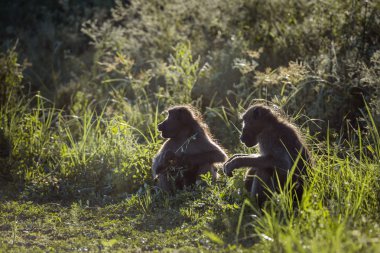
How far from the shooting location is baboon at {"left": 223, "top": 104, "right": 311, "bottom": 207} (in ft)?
21.8

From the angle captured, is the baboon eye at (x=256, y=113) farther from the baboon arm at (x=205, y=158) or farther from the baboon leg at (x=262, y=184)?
the baboon arm at (x=205, y=158)

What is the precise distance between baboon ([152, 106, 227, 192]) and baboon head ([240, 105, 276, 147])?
0.77m

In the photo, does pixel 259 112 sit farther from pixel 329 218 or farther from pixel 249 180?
pixel 329 218

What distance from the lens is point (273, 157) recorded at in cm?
672

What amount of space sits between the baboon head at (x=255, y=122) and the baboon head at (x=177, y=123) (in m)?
1.12

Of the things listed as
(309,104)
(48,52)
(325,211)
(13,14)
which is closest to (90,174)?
(309,104)

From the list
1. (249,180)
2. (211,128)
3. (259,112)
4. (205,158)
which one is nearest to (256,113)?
(259,112)

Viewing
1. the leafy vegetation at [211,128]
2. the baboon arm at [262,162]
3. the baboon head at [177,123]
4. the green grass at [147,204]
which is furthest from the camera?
the baboon head at [177,123]

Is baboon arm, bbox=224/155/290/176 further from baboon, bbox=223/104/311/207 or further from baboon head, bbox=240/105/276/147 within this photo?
baboon head, bbox=240/105/276/147

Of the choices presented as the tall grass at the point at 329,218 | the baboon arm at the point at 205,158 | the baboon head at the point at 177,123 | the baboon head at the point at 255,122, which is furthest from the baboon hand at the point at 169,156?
the tall grass at the point at 329,218

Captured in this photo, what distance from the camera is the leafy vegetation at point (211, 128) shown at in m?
6.11

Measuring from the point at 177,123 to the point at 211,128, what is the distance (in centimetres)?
182

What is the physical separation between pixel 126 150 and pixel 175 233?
2367 mm

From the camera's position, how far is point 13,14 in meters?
16.5
